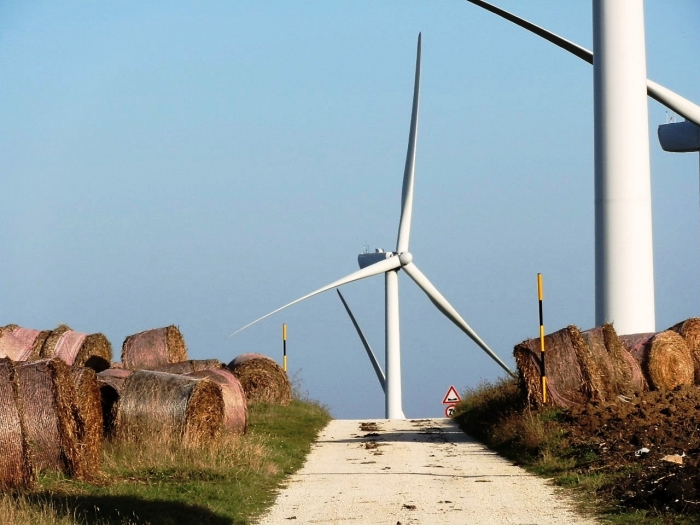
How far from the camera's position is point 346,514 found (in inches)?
486

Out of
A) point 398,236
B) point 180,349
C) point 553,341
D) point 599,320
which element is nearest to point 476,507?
point 553,341

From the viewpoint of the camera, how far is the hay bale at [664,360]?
72.7 feet

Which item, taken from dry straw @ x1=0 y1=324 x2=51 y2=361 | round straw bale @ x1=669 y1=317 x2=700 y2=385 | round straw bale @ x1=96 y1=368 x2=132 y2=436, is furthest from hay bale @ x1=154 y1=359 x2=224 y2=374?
round straw bale @ x1=669 y1=317 x2=700 y2=385

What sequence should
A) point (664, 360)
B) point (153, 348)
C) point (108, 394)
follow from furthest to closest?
point (153, 348)
point (664, 360)
point (108, 394)

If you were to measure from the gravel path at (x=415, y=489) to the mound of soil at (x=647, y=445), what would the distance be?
0.84 m

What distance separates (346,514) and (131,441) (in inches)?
228

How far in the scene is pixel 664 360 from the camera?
22266 millimetres

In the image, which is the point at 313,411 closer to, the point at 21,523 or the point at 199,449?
the point at 199,449

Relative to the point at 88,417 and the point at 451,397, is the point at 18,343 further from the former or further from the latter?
the point at 451,397

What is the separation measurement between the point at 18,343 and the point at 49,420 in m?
11.0

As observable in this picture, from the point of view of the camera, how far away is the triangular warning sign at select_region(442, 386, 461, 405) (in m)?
35.5

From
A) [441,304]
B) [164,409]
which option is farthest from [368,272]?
[164,409]

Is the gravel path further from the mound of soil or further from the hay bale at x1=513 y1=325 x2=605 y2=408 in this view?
the hay bale at x1=513 y1=325 x2=605 y2=408

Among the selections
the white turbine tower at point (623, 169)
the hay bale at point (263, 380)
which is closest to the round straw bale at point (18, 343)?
the hay bale at point (263, 380)
